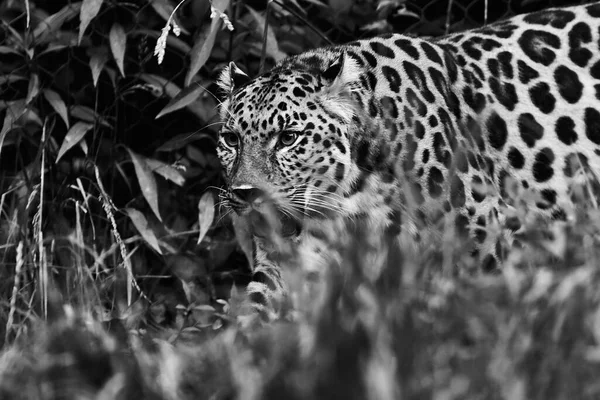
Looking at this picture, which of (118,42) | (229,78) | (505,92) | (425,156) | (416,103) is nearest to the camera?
(425,156)

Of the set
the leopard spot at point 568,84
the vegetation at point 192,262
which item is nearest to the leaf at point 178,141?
the vegetation at point 192,262

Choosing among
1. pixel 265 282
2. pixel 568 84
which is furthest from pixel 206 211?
pixel 568 84

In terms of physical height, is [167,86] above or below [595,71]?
above

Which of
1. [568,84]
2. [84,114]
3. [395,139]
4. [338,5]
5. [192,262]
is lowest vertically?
[192,262]

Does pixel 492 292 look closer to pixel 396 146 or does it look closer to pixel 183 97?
pixel 396 146

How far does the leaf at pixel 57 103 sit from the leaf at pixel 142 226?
52 cm

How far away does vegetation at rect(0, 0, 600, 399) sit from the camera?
214 cm

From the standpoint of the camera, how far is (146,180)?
4984 millimetres

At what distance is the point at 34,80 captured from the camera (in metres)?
4.91

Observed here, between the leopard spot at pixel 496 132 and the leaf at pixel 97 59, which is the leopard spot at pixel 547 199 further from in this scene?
the leaf at pixel 97 59

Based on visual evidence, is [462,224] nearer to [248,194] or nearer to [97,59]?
[248,194]

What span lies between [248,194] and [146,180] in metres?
1.26


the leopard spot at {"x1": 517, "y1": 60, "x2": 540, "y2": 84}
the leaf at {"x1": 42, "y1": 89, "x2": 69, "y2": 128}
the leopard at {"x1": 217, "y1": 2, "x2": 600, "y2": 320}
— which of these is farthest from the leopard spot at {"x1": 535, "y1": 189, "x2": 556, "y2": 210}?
the leaf at {"x1": 42, "y1": 89, "x2": 69, "y2": 128}

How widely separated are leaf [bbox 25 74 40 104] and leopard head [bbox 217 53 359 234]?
50.8 inches
